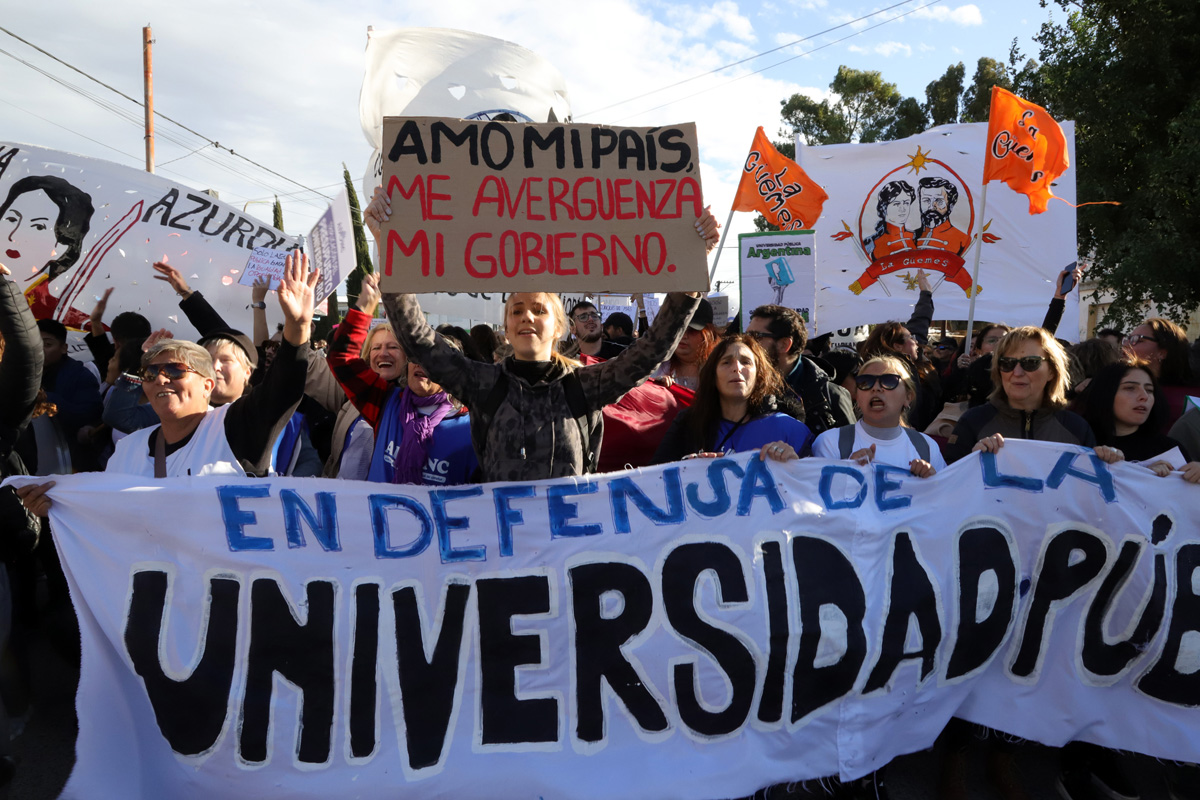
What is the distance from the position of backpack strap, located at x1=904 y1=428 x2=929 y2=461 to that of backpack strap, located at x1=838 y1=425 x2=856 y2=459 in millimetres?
223

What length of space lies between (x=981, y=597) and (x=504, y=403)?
1760 mm

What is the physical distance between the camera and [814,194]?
7223mm

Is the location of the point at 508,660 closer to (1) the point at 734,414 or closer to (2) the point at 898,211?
(1) the point at 734,414

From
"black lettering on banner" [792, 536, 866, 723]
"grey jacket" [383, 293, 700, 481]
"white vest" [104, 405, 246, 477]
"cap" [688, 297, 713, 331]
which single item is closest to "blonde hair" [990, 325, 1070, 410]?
"black lettering on banner" [792, 536, 866, 723]

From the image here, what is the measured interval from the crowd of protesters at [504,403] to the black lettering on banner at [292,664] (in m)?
0.50

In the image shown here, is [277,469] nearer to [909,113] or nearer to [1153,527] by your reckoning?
[1153,527]

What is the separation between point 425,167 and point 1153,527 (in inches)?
109

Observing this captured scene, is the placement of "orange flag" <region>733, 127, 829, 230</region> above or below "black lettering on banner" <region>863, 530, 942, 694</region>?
above

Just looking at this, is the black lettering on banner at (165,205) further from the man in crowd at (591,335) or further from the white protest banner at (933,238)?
the white protest banner at (933,238)

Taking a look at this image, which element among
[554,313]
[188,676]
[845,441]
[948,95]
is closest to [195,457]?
[188,676]

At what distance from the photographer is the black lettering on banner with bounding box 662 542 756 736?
8.37 ft

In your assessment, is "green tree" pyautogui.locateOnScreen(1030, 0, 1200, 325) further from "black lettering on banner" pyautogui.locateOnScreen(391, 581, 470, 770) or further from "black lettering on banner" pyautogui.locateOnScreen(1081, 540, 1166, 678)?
"black lettering on banner" pyautogui.locateOnScreen(391, 581, 470, 770)

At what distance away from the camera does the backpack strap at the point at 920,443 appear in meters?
2.94

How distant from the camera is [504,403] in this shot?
249cm
